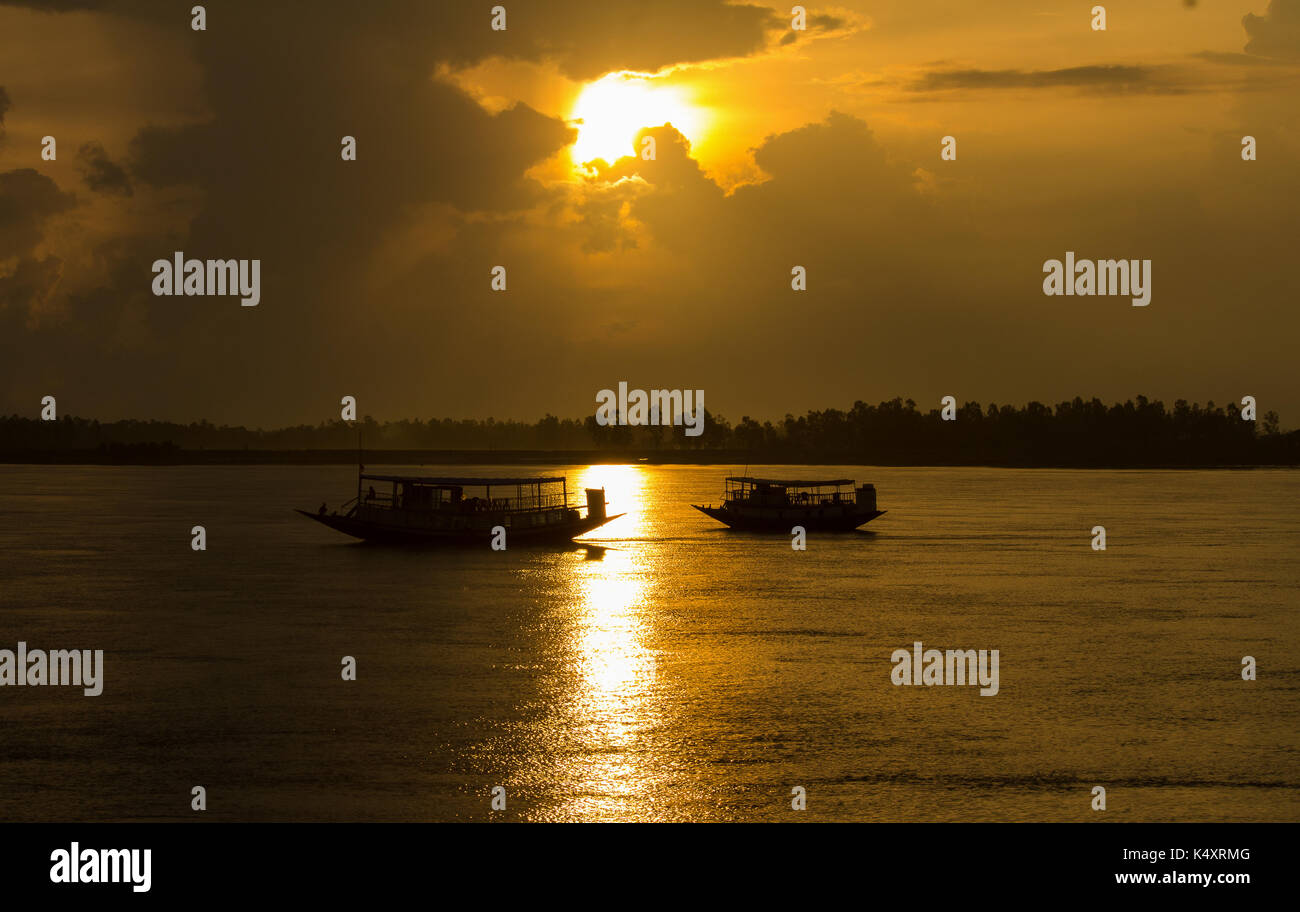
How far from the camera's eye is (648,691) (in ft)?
116

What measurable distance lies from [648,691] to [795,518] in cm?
7241

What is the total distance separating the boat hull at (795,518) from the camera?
348ft

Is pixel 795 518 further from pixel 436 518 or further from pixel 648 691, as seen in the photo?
pixel 648 691

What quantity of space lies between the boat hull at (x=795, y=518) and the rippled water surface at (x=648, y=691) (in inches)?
1024

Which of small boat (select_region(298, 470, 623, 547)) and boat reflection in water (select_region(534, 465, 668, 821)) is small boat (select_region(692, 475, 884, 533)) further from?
boat reflection in water (select_region(534, 465, 668, 821))

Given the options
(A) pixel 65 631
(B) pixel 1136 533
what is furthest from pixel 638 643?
(B) pixel 1136 533

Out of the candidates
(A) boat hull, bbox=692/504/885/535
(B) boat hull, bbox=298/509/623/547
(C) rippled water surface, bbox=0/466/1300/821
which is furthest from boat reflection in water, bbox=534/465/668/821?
(A) boat hull, bbox=692/504/885/535

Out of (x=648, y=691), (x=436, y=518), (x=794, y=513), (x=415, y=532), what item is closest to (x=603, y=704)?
(x=648, y=691)

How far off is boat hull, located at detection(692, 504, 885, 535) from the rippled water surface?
26.0m

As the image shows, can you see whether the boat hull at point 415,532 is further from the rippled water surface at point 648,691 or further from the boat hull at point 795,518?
the boat hull at point 795,518

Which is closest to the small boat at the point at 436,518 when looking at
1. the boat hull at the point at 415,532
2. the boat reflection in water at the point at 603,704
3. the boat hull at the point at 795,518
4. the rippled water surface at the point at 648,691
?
the boat hull at the point at 415,532
